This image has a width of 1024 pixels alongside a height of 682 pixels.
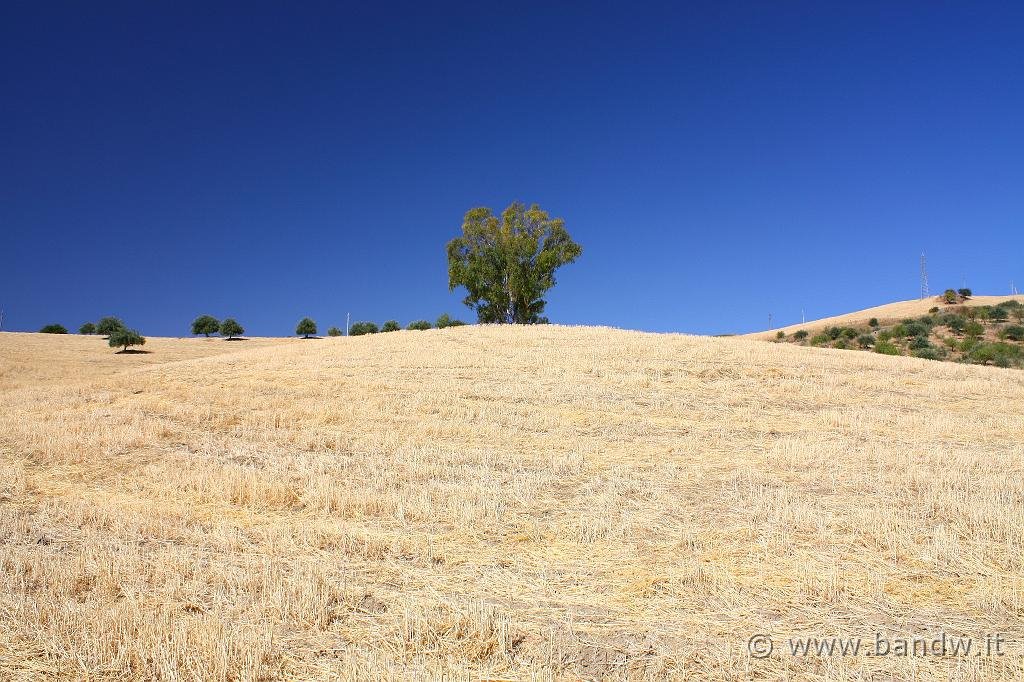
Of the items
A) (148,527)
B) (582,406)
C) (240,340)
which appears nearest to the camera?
(148,527)

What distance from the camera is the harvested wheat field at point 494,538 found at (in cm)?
470

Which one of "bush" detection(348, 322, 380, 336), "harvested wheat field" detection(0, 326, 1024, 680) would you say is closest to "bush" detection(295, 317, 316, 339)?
"bush" detection(348, 322, 380, 336)

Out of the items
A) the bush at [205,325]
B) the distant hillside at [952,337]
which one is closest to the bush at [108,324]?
the bush at [205,325]

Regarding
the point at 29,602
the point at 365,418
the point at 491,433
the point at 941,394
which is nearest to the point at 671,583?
the point at 29,602

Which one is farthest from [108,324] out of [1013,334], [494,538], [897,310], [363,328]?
[897,310]

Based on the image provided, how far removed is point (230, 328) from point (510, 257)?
38170mm

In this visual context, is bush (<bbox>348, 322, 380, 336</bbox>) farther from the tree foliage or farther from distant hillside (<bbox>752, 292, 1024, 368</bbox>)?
distant hillside (<bbox>752, 292, 1024, 368</bbox>)

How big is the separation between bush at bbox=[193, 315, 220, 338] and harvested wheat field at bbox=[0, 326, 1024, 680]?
5644cm

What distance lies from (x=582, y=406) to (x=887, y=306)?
95442mm

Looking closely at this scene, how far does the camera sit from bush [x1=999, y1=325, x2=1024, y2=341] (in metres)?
49.4

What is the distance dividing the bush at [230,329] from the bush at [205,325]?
0.75m

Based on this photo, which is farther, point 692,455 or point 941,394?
point 941,394

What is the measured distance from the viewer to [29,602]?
5312 mm

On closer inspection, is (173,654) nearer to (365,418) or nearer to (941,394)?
(365,418)
